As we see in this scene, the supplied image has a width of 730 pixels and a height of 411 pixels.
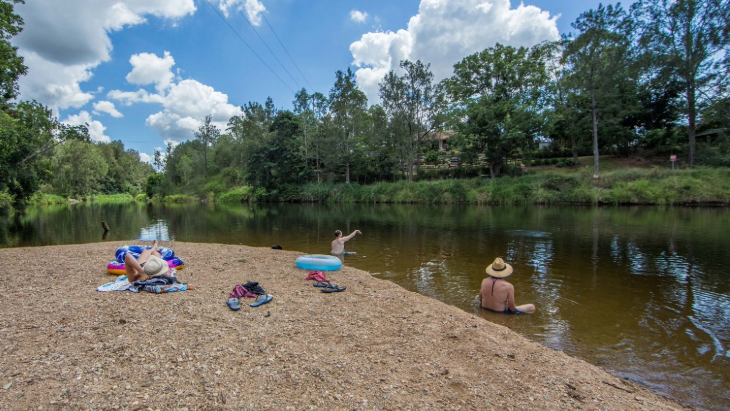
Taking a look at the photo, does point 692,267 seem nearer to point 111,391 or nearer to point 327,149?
point 111,391

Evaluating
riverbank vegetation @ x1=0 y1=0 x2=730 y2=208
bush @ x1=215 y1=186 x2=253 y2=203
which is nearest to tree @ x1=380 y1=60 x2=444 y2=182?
riverbank vegetation @ x1=0 y1=0 x2=730 y2=208

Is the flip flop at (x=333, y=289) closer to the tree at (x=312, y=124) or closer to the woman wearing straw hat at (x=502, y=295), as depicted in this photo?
the woman wearing straw hat at (x=502, y=295)

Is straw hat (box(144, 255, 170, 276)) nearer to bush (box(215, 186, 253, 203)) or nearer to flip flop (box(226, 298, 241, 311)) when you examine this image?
flip flop (box(226, 298, 241, 311))

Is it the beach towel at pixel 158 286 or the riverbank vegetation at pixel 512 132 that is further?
the riverbank vegetation at pixel 512 132

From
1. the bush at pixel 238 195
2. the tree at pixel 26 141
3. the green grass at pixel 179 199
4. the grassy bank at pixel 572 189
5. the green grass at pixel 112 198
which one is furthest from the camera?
the green grass at pixel 112 198

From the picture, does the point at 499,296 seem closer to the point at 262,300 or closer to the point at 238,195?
the point at 262,300

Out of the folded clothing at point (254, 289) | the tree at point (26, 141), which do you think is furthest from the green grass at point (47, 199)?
the folded clothing at point (254, 289)

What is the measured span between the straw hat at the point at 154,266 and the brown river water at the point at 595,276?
224 inches

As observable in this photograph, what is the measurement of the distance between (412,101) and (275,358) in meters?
46.0

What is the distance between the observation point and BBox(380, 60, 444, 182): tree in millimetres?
46094

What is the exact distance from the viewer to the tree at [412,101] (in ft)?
151

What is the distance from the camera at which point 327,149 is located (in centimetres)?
5100

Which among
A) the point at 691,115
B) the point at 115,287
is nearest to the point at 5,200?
the point at 115,287

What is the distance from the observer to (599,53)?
112 ft
